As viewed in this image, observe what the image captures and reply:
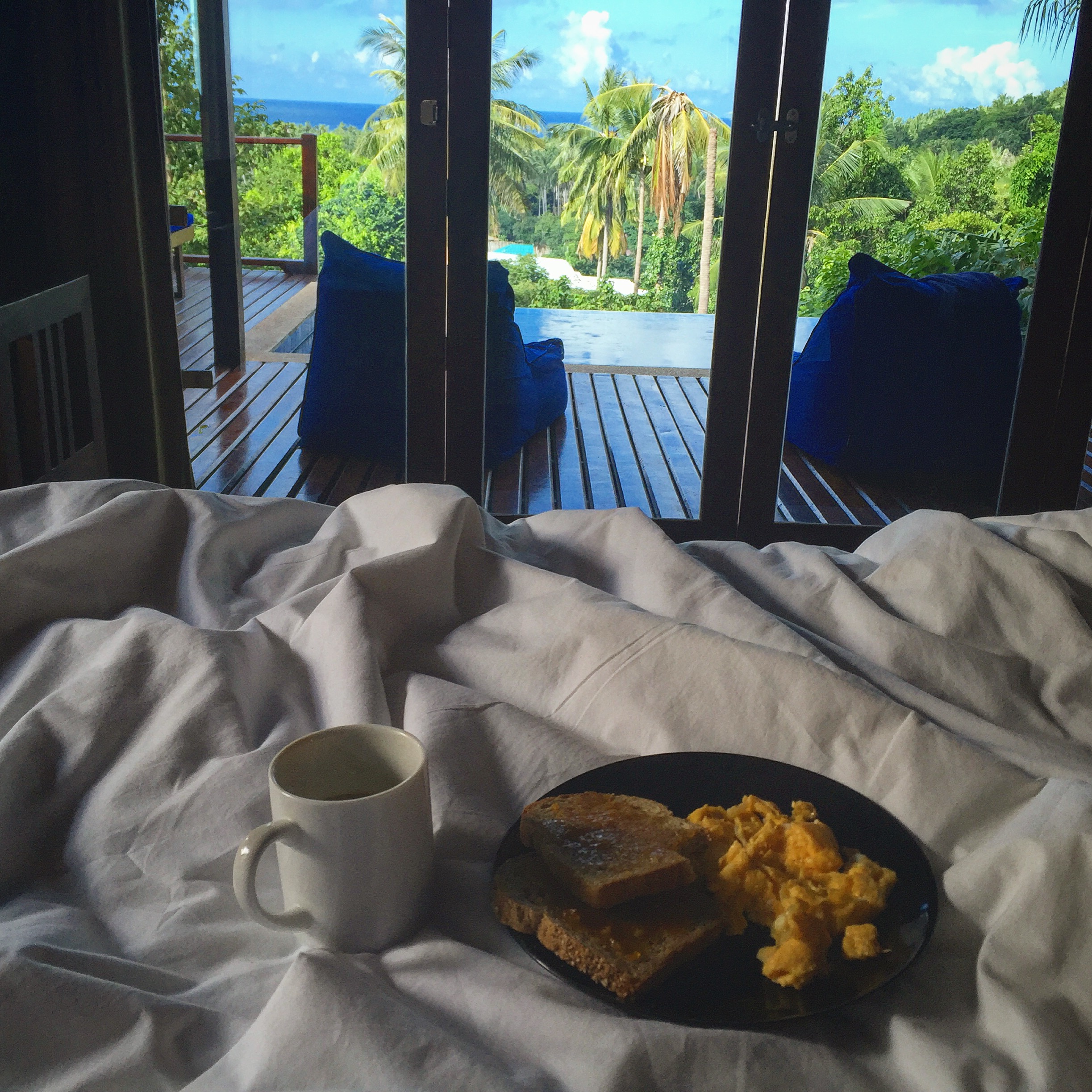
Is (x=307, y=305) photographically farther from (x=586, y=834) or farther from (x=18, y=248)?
(x=586, y=834)

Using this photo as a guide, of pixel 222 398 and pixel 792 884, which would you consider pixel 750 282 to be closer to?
pixel 222 398

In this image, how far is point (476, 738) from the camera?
0.92 metres

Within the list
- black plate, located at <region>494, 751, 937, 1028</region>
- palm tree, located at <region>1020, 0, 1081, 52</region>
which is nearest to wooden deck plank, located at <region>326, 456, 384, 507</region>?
palm tree, located at <region>1020, 0, 1081, 52</region>

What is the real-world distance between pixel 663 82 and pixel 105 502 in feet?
6.58

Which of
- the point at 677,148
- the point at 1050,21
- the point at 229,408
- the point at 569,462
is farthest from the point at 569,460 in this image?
the point at 1050,21

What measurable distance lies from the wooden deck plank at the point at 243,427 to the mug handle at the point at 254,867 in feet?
8.06

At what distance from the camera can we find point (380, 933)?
0.71 meters

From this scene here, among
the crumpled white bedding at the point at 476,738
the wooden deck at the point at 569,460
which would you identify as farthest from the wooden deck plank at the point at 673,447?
the crumpled white bedding at the point at 476,738

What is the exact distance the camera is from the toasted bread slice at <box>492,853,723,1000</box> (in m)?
0.64

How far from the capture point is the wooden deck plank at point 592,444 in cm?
301

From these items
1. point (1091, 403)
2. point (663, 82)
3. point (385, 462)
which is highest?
point (663, 82)

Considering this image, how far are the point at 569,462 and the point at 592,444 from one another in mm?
83

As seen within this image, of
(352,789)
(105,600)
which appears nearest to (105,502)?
(105,600)

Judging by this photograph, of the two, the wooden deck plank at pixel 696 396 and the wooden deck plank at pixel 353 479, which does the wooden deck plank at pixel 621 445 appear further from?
the wooden deck plank at pixel 353 479
